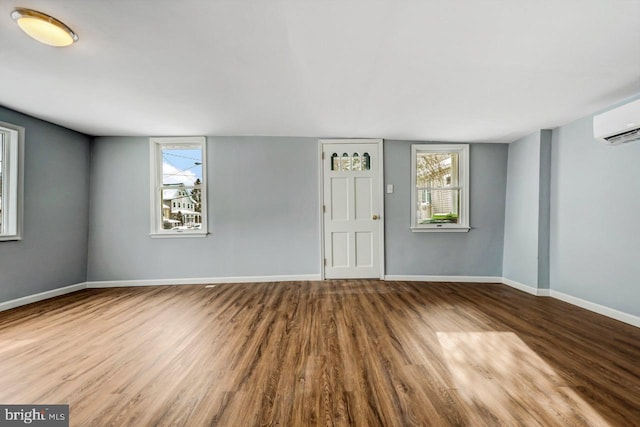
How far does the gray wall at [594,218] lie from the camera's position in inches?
97.1

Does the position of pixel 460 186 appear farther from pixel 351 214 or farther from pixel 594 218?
pixel 351 214

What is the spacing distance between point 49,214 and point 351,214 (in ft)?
13.5

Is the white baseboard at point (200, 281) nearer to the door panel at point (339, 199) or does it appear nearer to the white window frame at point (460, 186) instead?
the door panel at point (339, 199)

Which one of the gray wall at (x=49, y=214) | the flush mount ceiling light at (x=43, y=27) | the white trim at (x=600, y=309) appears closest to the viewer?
the flush mount ceiling light at (x=43, y=27)

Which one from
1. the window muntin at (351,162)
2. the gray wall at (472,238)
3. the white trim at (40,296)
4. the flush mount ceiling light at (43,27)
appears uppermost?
the flush mount ceiling light at (43,27)

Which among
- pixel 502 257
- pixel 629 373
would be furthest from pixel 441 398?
pixel 502 257

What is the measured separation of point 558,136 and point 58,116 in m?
6.29

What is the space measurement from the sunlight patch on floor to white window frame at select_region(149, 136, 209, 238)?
11.6ft

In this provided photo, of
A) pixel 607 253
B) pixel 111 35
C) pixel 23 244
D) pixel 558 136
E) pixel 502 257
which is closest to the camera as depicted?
pixel 111 35

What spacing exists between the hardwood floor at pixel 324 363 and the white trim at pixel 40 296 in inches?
11.1

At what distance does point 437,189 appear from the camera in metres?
4.05

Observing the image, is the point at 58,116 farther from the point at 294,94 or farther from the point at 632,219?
the point at 632,219

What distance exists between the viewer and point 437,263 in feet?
13.0
